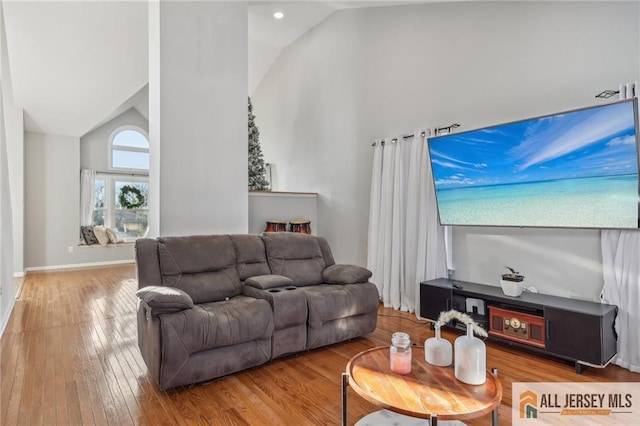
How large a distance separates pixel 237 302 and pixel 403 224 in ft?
7.56

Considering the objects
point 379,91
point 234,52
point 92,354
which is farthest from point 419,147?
point 92,354

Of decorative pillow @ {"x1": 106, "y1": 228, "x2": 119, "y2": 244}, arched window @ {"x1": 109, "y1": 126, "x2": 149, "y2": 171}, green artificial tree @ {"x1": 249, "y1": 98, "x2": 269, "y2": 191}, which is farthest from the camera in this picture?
arched window @ {"x1": 109, "y1": 126, "x2": 149, "y2": 171}

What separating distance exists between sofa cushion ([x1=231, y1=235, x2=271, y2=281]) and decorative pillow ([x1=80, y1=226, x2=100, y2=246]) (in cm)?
606

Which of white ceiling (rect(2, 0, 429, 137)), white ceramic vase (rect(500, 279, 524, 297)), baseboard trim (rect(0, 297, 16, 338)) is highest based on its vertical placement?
white ceiling (rect(2, 0, 429, 137))

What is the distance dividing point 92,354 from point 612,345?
4.09m

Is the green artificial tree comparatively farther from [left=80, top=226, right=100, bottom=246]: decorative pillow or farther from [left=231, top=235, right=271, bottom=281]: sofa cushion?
[left=80, top=226, right=100, bottom=246]: decorative pillow

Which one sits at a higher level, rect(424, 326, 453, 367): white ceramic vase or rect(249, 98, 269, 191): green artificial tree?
rect(249, 98, 269, 191): green artificial tree

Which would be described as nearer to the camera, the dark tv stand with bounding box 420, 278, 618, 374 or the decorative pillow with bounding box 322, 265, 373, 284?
the dark tv stand with bounding box 420, 278, 618, 374

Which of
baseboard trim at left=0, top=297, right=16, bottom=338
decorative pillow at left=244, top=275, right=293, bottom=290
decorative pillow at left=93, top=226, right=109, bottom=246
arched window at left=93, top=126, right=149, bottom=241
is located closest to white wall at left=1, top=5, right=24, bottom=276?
decorative pillow at left=93, top=226, right=109, bottom=246

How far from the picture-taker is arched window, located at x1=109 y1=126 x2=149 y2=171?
822 centimetres

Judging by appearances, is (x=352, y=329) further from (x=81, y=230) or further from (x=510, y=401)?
(x=81, y=230)

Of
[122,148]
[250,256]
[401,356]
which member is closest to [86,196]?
[122,148]

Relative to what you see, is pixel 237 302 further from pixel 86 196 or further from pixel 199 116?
pixel 86 196

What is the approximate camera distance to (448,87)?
3941 millimetres
